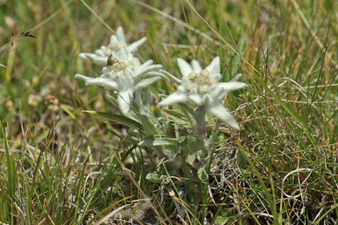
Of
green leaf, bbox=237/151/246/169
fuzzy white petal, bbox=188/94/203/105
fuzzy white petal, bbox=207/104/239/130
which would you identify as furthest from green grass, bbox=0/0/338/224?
fuzzy white petal, bbox=188/94/203/105

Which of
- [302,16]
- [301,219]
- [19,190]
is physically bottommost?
[301,219]

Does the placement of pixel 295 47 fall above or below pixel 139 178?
above

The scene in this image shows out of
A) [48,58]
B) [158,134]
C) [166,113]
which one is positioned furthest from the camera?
[48,58]

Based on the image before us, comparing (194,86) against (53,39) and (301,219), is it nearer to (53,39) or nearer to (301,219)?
(301,219)

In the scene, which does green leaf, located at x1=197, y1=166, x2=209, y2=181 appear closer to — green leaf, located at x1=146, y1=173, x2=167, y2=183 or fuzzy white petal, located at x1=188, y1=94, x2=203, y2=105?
green leaf, located at x1=146, y1=173, x2=167, y2=183

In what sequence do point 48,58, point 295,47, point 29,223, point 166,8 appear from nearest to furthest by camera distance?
point 29,223, point 295,47, point 48,58, point 166,8

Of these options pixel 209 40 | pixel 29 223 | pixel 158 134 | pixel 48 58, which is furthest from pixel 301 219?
pixel 48 58

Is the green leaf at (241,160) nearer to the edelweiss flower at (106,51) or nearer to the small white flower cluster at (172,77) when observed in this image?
the small white flower cluster at (172,77)

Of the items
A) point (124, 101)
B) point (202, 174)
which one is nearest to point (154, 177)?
point (202, 174)
